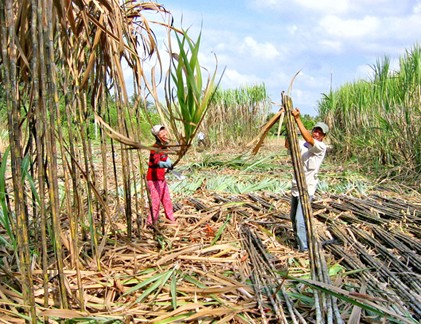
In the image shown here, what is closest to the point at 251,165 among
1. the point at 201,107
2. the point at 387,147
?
→ the point at 387,147

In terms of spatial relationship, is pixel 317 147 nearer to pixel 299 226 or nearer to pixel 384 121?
pixel 299 226

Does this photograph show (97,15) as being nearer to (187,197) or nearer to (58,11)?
(58,11)

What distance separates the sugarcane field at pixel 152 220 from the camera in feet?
5.80

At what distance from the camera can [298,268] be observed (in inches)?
116

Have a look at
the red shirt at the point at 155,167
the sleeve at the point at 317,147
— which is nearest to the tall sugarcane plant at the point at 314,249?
the sleeve at the point at 317,147

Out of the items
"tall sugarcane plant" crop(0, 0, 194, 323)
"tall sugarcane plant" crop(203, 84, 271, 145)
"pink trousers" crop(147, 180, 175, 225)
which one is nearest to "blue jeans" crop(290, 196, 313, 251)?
"pink trousers" crop(147, 180, 175, 225)

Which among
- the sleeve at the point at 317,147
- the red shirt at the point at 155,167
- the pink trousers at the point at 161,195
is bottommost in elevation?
the pink trousers at the point at 161,195

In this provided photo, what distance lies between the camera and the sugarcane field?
177cm

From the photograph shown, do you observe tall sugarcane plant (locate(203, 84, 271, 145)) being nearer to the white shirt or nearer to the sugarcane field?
the sugarcane field

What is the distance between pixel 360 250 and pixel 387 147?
3.96m

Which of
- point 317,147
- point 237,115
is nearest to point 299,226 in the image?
point 317,147

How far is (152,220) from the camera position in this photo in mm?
2984

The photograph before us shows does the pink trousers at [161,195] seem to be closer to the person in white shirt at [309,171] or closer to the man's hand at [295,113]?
the person in white shirt at [309,171]

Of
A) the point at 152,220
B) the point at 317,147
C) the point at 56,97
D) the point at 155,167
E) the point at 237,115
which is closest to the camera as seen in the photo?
the point at 56,97
